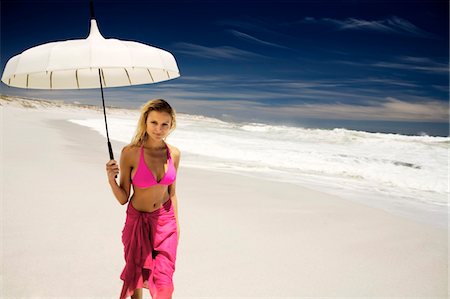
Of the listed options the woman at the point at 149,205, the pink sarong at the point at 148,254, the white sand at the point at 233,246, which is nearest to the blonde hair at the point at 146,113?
the woman at the point at 149,205

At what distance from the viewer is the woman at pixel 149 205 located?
2.45 m

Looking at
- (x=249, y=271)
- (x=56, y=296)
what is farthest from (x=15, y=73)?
(x=249, y=271)

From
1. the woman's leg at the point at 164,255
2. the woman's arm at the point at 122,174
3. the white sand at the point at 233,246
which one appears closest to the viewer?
the woman's leg at the point at 164,255

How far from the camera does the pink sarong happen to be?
2416 millimetres

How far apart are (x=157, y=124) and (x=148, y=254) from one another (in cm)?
91

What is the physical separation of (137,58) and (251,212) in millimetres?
3801

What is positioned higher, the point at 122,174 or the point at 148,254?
the point at 122,174

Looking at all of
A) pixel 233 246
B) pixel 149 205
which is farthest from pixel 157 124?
pixel 233 246

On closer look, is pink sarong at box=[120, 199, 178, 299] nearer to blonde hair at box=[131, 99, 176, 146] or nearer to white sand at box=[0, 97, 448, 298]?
blonde hair at box=[131, 99, 176, 146]

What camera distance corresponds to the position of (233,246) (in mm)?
4398

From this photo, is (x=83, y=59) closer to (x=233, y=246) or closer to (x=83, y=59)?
(x=83, y=59)

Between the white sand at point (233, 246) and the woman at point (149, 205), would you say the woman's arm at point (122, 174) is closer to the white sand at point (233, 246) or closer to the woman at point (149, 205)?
the woman at point (149, 205)

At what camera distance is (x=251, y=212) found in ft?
19.0

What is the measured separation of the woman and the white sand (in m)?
1.01
